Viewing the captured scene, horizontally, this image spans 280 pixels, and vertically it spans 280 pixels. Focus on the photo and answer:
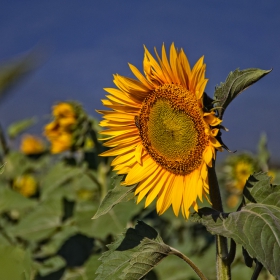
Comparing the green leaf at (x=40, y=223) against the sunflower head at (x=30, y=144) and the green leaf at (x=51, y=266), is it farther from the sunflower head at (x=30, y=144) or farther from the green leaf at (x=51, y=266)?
the sunflower head at (x=30, y=144)

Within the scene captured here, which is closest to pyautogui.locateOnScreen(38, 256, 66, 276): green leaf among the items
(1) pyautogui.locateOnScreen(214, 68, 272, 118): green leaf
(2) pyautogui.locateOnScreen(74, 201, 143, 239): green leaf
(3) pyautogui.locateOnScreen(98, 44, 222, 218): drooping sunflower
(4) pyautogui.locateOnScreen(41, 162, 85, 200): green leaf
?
(2) pyautogui.locateOnScreen(74, 201, 143, 239): green leaf

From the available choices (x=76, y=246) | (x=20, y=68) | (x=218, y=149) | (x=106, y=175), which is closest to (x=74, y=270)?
(x=76, y=246)

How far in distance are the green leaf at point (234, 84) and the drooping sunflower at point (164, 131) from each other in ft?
0.11

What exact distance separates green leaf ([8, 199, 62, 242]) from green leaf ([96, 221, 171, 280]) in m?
1.19

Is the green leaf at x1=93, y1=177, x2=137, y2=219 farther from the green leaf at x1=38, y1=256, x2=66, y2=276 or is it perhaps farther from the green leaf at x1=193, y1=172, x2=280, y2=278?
the green leaf at x1=38, y1=256, x2=66, y2=276

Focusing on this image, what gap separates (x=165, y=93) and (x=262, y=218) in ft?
1.31

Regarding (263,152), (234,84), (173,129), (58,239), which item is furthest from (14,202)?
(234,84)

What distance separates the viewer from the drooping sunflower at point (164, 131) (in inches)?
44.0

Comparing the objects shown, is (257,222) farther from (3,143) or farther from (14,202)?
(3,143)

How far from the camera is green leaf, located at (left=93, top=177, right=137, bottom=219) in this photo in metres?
1.13

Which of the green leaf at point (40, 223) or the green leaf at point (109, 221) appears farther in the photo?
the green leaf at point (40, 223)

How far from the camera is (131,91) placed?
127 centimetres

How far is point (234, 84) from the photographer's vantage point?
1045mm

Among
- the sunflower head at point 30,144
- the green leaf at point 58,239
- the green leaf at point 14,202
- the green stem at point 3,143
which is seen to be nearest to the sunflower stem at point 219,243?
the green leaf at point 58,239
